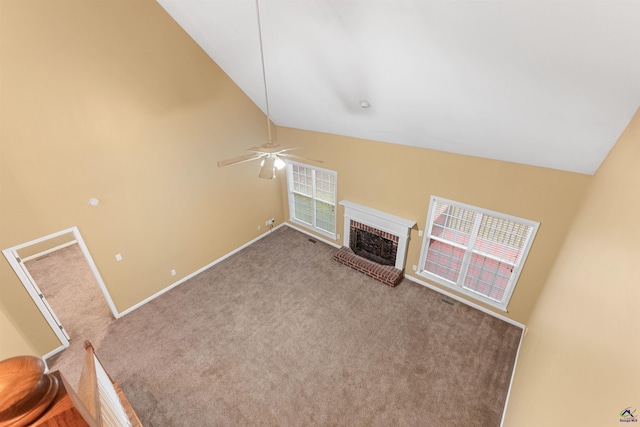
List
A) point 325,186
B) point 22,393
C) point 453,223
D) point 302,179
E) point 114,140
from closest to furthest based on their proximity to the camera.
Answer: point 22,393
point 114,140
point 453,223
point 325,186
point 302,179

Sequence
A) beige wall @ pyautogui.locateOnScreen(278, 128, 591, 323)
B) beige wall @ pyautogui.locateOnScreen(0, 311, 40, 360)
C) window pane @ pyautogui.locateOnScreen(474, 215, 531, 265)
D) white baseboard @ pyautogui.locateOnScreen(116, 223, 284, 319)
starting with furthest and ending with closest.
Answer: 1. white baseboard @ pyautogui.locateOnScreen(116, 223, 284, 319)
2. window pane @ pyautogui.locateOnScreen(474, 215, 531, 265)
3. beige wall @ pyautogui.locateOnScreen(278, 128, 591, 323)
4. beige wall @ pyautogui.locateOnScreen(0, 311, 40, 360)

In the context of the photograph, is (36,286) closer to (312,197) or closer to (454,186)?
(312,197)

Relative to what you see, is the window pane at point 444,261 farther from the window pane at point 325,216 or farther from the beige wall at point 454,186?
the window pane at point 325,216

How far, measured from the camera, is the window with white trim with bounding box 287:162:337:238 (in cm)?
693

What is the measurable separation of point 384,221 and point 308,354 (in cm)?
291

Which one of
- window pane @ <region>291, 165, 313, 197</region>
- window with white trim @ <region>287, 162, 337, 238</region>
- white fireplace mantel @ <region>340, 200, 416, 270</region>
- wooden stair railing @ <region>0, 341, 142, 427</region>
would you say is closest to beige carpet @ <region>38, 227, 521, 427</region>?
white fireplace mantel @ <region>340, 200, 416, 270</region>

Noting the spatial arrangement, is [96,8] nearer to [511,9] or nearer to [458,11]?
[458,11]

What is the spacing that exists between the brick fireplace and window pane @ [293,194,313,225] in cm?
125

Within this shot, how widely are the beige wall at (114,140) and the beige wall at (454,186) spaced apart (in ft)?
7.39

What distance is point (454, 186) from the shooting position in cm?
492

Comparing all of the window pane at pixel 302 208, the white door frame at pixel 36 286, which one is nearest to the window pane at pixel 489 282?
the window pane at pixel 302 208

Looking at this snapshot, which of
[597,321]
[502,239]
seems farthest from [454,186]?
[597,321]

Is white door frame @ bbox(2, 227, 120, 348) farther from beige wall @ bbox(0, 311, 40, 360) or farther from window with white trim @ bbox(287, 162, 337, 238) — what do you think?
window with white trim @ bbox(287, 162, 337, 238)

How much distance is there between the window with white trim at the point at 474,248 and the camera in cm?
477
